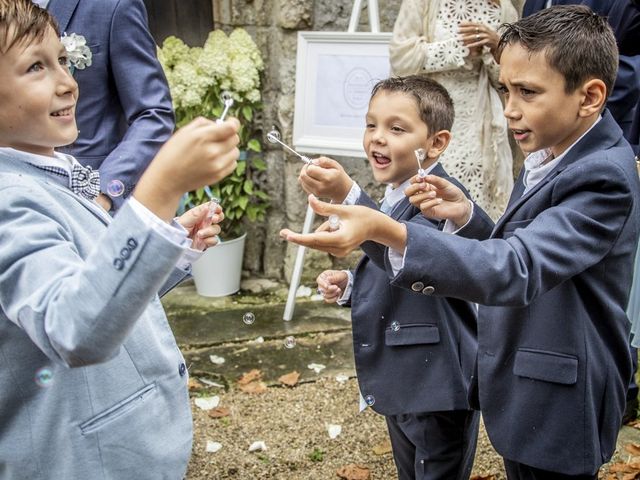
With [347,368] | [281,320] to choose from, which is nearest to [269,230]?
[281,320]

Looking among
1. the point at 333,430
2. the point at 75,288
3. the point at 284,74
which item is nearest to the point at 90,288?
the point at 75,288

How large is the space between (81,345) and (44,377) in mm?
343

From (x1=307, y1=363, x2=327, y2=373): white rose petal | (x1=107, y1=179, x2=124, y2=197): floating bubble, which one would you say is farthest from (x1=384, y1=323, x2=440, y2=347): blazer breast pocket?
(x1=307, y1=363, x2=327, y2=373): white rose petal

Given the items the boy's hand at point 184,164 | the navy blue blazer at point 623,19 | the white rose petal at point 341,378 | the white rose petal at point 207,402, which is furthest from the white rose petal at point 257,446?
the navy blue blazer at point 623,19

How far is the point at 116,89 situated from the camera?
2.40 m

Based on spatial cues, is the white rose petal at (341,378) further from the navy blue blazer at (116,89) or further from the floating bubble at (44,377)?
the floating bubble at (44,377)

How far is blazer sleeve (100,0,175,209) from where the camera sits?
2275 mm

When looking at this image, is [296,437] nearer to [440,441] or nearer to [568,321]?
[440,441]

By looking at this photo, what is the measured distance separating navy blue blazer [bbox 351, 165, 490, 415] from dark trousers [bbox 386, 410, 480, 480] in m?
0.09

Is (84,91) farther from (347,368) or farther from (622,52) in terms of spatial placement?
(622,52)

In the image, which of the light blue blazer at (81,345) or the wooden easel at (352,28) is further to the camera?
the wooden easel at (352,28)

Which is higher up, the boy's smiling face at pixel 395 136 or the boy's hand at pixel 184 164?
the boy's hand at pixel 184 164

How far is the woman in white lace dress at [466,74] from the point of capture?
3551mm

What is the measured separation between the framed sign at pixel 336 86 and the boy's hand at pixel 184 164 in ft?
10.1
